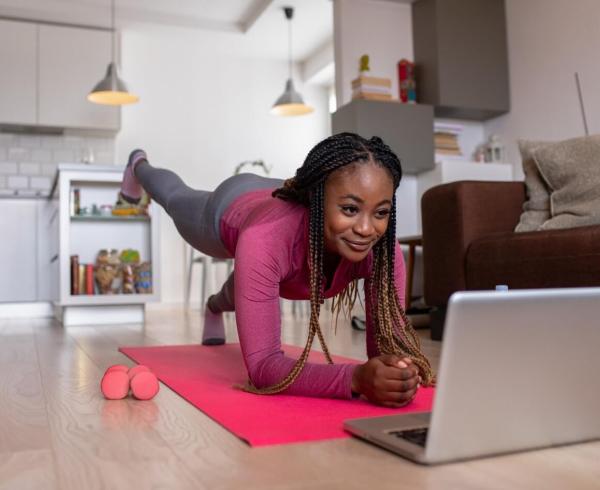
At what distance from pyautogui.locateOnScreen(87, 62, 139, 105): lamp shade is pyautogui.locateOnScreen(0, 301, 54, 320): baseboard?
1694mm

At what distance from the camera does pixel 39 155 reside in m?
6.24

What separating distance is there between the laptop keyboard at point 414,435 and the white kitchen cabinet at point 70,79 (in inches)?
219

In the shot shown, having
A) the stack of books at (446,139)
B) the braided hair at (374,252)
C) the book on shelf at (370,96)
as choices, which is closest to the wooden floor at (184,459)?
the braided hair at (374,252)

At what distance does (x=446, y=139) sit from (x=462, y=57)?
564mm

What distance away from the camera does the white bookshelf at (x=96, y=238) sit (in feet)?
13.1

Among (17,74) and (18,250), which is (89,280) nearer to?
(18,250)

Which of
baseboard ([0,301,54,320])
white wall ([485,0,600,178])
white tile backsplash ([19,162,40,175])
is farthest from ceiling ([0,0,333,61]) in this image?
baseboard ([0,301,54,320])

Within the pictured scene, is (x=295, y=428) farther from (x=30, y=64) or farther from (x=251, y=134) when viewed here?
(x=251, y=134)

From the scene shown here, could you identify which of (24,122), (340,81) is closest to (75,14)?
(24,122)

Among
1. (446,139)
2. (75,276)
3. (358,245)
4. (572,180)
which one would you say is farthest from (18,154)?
(358,245)

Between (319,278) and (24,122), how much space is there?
17.1 feet

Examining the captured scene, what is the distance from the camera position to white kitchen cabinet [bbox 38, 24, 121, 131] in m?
5.96

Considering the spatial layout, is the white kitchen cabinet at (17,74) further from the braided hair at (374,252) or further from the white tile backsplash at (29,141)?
the braided hair at (374,252)

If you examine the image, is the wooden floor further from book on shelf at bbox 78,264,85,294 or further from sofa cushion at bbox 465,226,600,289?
book on shelf at bbox 78,264,85,294
